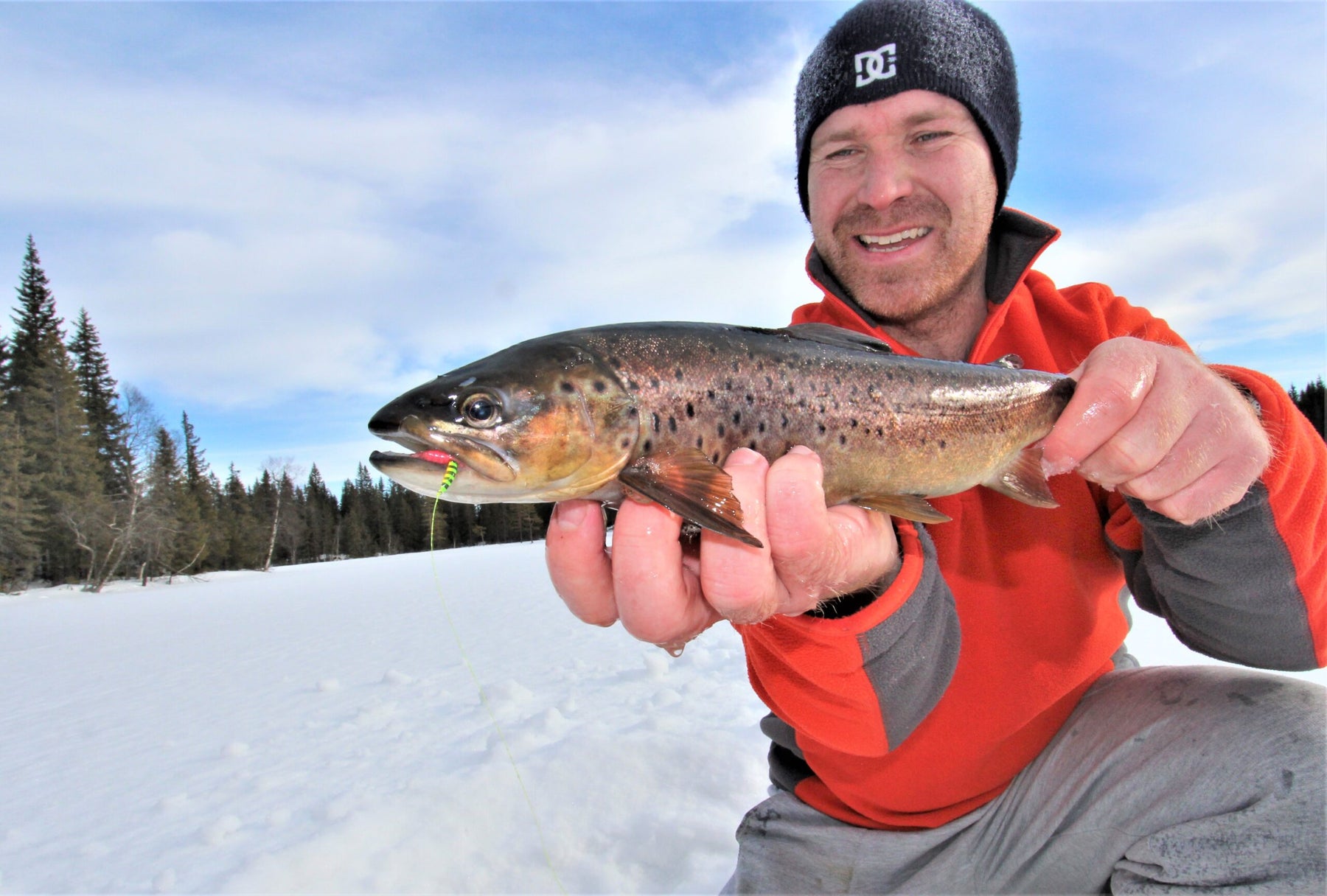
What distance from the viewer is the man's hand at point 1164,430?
249 cm

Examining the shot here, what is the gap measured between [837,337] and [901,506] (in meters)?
0.78

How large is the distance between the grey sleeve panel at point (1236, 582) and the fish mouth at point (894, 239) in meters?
2.08

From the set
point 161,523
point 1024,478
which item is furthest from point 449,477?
point 161,523

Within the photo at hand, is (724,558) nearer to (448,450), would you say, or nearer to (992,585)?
(448,450)

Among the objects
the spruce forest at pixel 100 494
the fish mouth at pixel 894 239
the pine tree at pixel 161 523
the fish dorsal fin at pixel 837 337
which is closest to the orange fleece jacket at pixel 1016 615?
the fish mouth at pixel 894 239

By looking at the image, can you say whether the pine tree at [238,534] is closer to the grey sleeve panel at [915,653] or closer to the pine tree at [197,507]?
the pine tree at [197,507]

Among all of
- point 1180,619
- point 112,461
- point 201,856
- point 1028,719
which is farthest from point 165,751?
point 112,461

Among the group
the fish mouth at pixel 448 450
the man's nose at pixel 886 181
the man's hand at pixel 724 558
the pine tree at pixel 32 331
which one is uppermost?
the pine tree at pixel 32 331

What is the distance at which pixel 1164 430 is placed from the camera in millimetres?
2490

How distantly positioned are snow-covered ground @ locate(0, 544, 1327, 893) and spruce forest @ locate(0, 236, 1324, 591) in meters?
10.6

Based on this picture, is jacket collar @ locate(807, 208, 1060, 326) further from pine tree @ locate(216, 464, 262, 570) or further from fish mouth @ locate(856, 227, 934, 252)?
pine tree @ locate(216, 464, 262, 570)

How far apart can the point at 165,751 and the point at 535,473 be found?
20.6 feet

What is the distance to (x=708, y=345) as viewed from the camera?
268cm

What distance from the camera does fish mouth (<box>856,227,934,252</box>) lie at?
4223 millimetres
